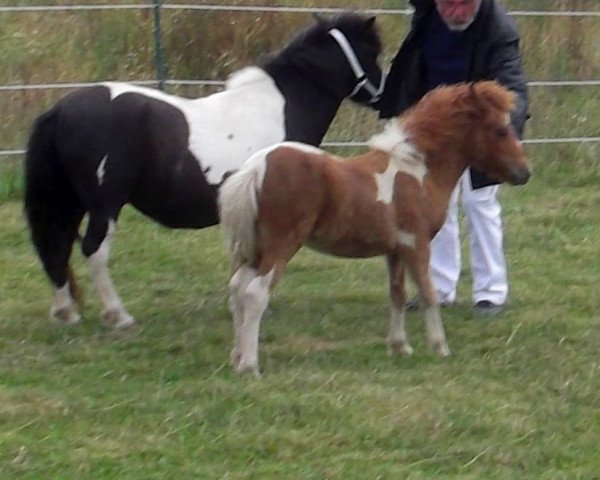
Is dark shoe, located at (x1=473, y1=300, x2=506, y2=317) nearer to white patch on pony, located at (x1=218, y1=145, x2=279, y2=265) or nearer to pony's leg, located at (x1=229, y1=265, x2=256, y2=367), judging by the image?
pony's leg, located at (x1=229, y1=265, x2=256, y2=367)

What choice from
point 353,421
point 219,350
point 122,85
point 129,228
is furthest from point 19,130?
point 353,421

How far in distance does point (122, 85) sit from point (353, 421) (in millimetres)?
2171

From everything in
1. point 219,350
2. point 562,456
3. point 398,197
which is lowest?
point 219,350

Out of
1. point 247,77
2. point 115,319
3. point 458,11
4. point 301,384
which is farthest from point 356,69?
point 301,384

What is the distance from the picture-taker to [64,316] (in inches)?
227

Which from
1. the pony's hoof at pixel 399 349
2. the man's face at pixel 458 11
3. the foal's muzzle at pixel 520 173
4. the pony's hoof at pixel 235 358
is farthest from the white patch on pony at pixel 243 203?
the man's face at pixel 458 11

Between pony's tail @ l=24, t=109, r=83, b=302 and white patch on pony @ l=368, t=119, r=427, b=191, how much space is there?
1.51 metres

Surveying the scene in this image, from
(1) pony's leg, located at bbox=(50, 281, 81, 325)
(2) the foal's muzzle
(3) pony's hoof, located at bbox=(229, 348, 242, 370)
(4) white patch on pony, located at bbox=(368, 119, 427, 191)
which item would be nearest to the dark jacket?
(2) the foal's muzzle

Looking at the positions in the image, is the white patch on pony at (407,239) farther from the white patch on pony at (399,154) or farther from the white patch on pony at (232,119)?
the white patch on pony at (232,119)

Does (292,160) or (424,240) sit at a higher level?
(292,160)

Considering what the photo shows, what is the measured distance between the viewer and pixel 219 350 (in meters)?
5.31

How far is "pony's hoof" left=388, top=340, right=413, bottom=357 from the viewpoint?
17.0ft

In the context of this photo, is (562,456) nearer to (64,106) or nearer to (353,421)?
(353,421)

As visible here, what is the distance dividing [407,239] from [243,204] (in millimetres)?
743
